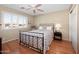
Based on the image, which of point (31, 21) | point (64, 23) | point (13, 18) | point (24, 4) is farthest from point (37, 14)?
point (64, 23)

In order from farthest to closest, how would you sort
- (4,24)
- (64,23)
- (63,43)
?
(63,43), (64,23), (4,24)

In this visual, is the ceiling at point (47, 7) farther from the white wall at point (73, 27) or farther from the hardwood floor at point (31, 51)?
the hardwood floor at point (31, 51)

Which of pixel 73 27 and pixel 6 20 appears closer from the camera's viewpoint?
pixel 6 20

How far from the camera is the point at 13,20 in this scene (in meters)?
1.21

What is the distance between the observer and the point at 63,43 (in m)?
1.38

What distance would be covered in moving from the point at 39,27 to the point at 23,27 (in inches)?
13.6

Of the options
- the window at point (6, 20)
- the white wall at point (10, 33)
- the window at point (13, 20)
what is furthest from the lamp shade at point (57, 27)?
the window at point (6, 20)

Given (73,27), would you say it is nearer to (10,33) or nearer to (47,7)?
(47,7)

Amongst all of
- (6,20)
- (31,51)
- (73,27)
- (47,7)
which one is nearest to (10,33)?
(6,20)

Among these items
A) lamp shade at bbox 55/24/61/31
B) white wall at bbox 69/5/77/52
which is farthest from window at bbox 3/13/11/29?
white wall at bbox 69/5/77/52

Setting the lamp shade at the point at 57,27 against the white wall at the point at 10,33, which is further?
the lamp shade at the point at 57,27

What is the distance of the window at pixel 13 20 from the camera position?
1.17 m
